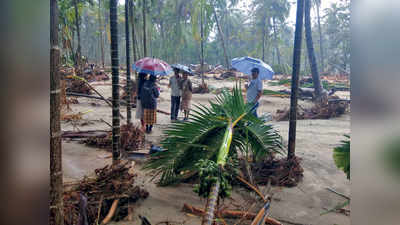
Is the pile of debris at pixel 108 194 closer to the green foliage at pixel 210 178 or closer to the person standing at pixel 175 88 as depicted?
the green foliage at pixel 210 178

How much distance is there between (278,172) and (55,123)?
337 centimetres

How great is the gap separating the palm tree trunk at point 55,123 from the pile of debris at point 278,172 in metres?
2.99

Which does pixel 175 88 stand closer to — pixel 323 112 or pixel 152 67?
pixel 152 67

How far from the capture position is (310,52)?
1051 centimetres

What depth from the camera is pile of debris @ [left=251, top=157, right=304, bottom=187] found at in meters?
4.16

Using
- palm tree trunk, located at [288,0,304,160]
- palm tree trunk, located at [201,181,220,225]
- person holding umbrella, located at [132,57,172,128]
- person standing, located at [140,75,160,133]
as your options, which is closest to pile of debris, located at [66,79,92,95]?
person holding umbrella, located at [132,57,172,128]

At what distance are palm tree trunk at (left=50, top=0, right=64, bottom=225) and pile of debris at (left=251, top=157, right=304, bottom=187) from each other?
2990mm

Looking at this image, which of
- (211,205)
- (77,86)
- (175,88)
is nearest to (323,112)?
(175,88)

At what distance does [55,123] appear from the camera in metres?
1.53

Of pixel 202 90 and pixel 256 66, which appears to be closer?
pixel 256 66
